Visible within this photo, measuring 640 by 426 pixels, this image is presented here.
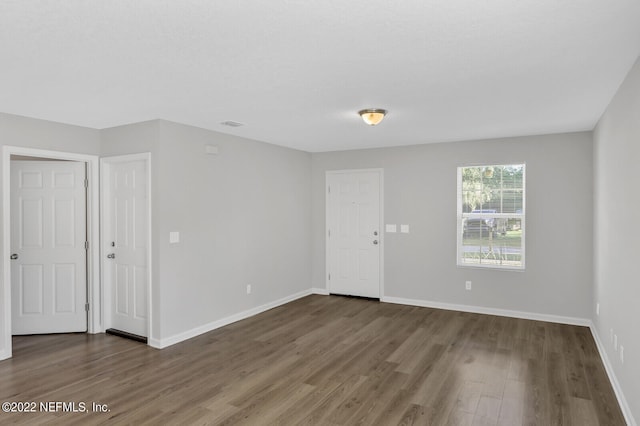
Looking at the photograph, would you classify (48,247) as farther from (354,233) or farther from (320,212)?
(354,233)

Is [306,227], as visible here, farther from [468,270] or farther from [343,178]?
[468,270]

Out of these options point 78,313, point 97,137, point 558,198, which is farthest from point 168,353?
point 558,198

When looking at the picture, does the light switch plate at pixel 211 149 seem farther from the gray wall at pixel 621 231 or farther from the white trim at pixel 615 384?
the white trim at pixel 615 384

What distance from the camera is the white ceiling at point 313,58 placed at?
1.90 meters

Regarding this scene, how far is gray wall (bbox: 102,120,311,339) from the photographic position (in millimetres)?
4297

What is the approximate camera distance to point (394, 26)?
2.04 m

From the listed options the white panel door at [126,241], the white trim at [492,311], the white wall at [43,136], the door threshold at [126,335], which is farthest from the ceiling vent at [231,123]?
the white trim at [492,311]

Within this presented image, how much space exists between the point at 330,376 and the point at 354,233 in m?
3.25

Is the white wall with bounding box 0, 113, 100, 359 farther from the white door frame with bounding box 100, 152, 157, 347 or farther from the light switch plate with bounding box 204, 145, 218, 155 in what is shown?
the light switch plate with bounding box 204, 145, 218, 155

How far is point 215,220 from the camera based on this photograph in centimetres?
493

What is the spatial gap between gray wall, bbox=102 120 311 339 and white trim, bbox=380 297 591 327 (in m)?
1.76

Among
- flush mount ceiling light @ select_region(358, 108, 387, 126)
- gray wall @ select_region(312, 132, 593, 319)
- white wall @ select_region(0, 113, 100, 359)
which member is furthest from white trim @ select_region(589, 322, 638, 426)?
white wall @ select_region(0, 113, 100, 359)

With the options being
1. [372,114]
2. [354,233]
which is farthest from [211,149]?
[354,233]

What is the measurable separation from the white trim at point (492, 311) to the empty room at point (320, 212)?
0.09 feet
